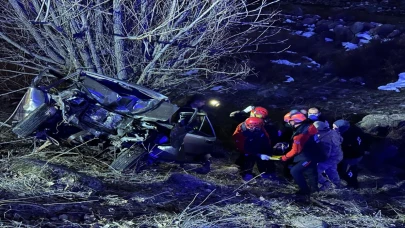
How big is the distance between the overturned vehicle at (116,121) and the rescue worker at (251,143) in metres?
0.50

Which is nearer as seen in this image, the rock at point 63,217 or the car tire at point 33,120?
the rock at point 63,217

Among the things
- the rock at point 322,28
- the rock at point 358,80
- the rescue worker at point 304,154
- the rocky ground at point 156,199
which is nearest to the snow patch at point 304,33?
the rock at point 322,28

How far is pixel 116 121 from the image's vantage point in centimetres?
732

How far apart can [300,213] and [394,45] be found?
13.8 m

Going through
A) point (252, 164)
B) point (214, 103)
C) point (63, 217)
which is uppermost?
point (63, 217)

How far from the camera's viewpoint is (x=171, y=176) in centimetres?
727

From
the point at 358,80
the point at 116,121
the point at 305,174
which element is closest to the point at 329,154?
the point at 305,174

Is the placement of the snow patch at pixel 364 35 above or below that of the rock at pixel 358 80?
below

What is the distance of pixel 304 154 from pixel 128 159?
2518 mm

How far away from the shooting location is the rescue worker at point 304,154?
7066 mm

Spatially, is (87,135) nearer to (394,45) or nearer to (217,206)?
(217,206)

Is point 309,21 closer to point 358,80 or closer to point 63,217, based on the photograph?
point 358,80

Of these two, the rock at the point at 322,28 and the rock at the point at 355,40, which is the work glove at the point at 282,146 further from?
the rock at the point at 322,28

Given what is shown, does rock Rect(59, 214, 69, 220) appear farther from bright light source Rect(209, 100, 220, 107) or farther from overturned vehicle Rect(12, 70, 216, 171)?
bright light source Rect(209, 100, 220, 107)
